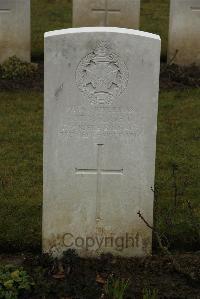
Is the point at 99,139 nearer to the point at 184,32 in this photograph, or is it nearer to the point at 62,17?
the point at 184,32

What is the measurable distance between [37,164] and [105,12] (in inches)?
159

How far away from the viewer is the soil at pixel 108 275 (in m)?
5.07

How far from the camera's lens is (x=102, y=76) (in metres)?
5.29

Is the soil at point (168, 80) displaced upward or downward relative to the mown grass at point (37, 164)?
upward

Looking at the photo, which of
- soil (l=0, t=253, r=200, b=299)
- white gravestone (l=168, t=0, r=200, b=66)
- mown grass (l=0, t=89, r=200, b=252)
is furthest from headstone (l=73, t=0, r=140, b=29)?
soil (l=0, t=253, r=200, b=299)

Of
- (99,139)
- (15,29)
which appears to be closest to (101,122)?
(99,139)

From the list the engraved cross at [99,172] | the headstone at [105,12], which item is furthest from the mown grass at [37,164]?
the headstone at [105,12]

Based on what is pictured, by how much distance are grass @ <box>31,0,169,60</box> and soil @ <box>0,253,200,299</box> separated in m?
6.69

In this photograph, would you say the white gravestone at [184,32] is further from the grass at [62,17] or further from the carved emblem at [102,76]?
the carved emblem at [102,76]

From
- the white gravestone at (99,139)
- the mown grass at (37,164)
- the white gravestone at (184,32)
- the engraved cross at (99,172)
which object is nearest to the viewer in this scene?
the white gravestone at (99,139)

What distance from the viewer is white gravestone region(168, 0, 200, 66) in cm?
1067

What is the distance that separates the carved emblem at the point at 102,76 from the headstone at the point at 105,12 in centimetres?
576

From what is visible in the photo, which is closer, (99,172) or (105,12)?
(99,172)

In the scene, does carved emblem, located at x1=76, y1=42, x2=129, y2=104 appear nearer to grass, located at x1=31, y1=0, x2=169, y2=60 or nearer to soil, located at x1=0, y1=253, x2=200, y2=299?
soil, located at x1=0, y1=253, x2=200, y2=299
